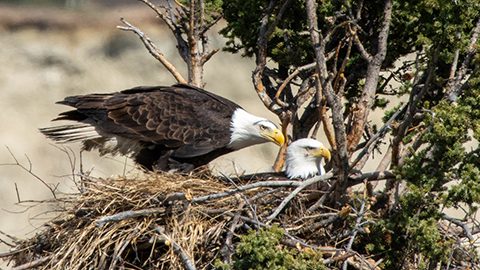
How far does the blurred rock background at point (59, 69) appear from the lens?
1298 centimetres

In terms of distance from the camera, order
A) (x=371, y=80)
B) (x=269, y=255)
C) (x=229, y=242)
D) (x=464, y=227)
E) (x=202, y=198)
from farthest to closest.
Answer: (x=371, y=80), (x=202, y=198), (x=229, y=242), (x=464, y=227), (x=269, y=255)

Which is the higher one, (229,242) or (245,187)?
(245,187)

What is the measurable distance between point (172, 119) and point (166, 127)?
1.9 inches

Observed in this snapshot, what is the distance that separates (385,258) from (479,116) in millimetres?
760

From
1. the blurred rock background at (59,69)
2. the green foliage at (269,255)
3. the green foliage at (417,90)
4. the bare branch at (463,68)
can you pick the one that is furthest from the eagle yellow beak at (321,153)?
the blurred rock background at (59,69)

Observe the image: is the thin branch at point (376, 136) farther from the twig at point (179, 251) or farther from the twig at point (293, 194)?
the twig at point (179, 251)

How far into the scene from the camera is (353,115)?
19.9 ft

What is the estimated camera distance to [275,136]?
6.85m

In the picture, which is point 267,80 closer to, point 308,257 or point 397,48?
point 397,48

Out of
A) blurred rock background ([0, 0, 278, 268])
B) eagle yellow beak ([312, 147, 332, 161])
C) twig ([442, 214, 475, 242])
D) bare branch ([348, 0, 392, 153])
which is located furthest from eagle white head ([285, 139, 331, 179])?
blurred rock background ([0, 0, 278, 268])

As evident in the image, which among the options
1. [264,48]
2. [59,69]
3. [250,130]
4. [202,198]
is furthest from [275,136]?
[59,69]

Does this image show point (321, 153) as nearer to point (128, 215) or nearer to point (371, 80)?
point (371, 80)

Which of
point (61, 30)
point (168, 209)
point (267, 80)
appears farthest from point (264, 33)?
point (61, 30)

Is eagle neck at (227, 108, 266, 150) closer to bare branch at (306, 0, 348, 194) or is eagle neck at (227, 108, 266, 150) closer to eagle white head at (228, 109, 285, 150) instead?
eagle white head at (228, 109, 285, 150)
